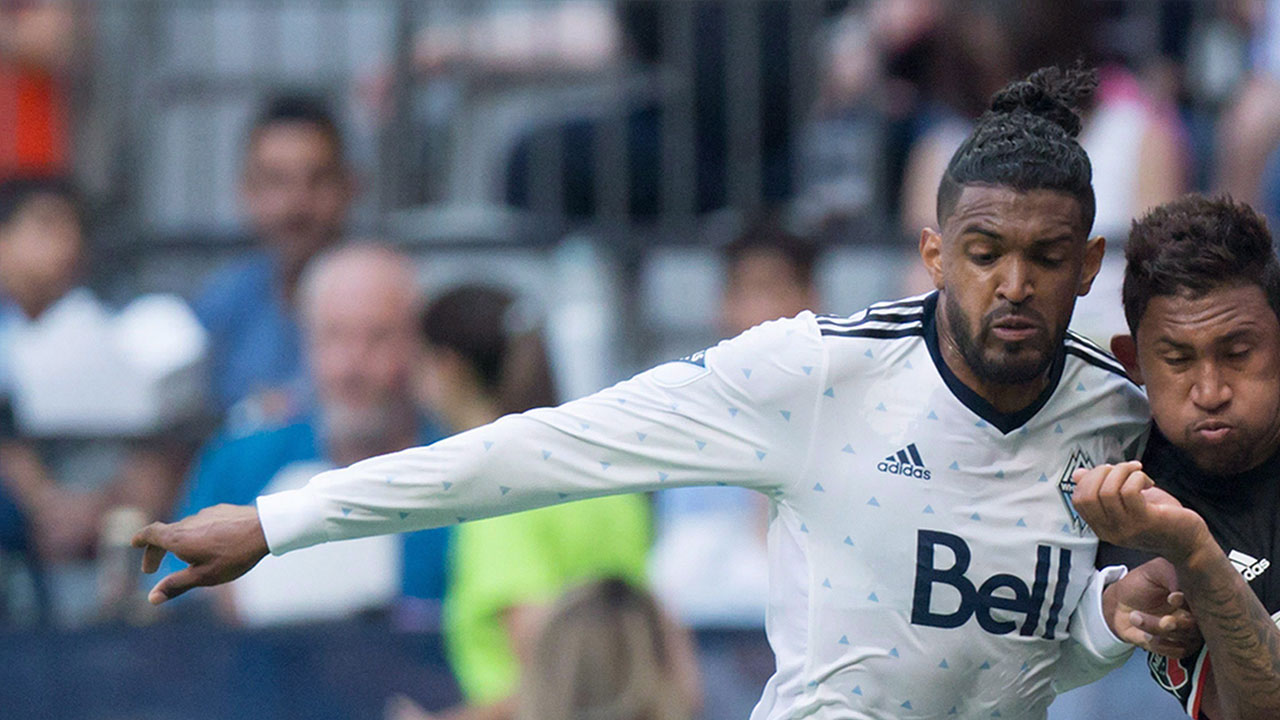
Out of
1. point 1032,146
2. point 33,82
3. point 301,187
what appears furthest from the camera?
point 33,82

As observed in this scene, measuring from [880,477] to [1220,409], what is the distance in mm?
661

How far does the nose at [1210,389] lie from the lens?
3490 millimetres

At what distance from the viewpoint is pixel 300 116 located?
7.03m

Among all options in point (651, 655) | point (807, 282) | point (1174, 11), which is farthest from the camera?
point (1174, 11)

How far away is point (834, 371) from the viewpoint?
3719 mm

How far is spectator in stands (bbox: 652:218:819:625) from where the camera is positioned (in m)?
6.36

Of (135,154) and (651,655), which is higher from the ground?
(135,154)

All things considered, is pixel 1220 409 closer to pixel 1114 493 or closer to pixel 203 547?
pixel 1114 493

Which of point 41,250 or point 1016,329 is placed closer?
point 1016,329

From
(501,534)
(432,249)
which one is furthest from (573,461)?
(432,249)

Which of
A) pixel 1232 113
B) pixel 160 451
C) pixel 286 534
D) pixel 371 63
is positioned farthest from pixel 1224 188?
pixel 286 534

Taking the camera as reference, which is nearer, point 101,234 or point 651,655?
point 651,655

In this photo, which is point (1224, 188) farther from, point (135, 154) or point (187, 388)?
point (135, 154)

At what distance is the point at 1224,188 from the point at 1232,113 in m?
0.31
